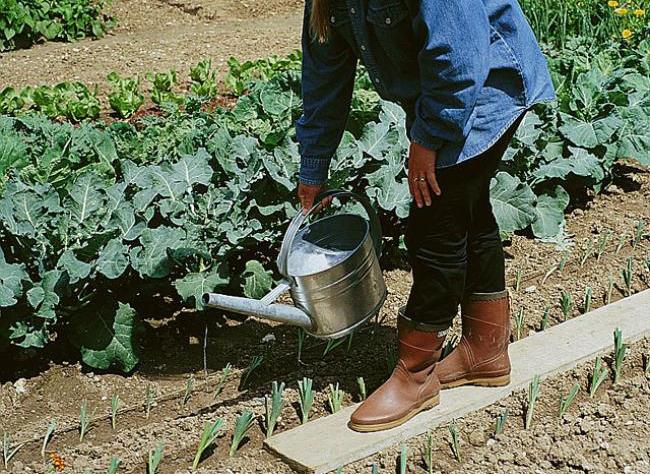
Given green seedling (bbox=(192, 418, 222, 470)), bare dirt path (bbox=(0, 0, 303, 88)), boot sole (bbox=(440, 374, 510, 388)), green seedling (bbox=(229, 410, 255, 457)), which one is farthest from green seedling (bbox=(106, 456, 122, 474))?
bare dirt path (bbox=(0, 0, 303, 88))

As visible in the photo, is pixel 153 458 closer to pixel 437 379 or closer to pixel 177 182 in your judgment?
pixel 437 379

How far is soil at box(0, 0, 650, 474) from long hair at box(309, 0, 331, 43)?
1.13 metres

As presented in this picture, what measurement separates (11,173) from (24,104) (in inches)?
79.1

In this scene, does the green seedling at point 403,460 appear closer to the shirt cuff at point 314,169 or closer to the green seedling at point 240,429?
the green seedling at point 240,429

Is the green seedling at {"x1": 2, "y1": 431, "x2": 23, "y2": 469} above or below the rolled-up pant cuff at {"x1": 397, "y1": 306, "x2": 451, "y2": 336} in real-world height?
below

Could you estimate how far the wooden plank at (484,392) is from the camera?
298 cm

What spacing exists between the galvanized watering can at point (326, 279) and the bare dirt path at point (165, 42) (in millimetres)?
3626

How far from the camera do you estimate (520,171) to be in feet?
15.1

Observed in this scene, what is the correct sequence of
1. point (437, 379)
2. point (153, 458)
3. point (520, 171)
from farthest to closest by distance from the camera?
1. point (520, 171)
2. point (437, 379)
3. point (153, 458)

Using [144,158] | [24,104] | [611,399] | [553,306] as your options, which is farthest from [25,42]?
[611,399]

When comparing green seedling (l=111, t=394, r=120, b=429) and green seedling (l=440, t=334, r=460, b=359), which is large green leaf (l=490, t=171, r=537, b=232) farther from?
green seedling (l=111, t=394, r=120, b=429)

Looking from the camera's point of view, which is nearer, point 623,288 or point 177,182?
point 177,182

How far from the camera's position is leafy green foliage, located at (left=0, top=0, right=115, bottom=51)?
307 inches

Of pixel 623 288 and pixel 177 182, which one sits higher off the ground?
pixel 177 182
